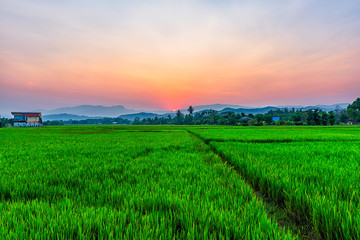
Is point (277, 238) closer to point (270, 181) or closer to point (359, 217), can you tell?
point (359, 217)

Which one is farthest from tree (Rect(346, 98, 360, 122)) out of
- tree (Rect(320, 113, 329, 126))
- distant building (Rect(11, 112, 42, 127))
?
distant building (Rect(11, 112, 42, 127))

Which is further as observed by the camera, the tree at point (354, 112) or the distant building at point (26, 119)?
the tree at point (354, 112)

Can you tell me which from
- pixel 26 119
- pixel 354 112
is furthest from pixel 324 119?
pixel 26 119

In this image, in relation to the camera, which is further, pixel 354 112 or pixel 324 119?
pixel 354 112

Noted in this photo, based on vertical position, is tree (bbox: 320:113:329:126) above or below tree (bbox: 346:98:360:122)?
below

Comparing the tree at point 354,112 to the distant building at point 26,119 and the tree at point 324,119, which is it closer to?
the tree at point 324,119

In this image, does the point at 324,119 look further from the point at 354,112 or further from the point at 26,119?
the point at 26,119

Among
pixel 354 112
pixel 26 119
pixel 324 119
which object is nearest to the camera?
pixel 324 119

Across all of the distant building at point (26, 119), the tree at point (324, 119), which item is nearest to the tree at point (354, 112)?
the tree at point (324, 119)

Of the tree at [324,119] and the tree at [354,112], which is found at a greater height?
the tree at [354,112]

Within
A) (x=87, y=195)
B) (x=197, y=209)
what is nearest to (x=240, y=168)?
(x=197, y=209)

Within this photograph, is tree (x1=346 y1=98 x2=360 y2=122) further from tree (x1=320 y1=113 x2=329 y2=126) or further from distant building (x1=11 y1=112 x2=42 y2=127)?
distant building (x1=11 y1=112 x2=42 y2=127)

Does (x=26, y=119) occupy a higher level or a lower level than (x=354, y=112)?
lower

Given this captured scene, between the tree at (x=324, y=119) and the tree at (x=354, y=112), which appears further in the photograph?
the tree at (x=354, y=112)
